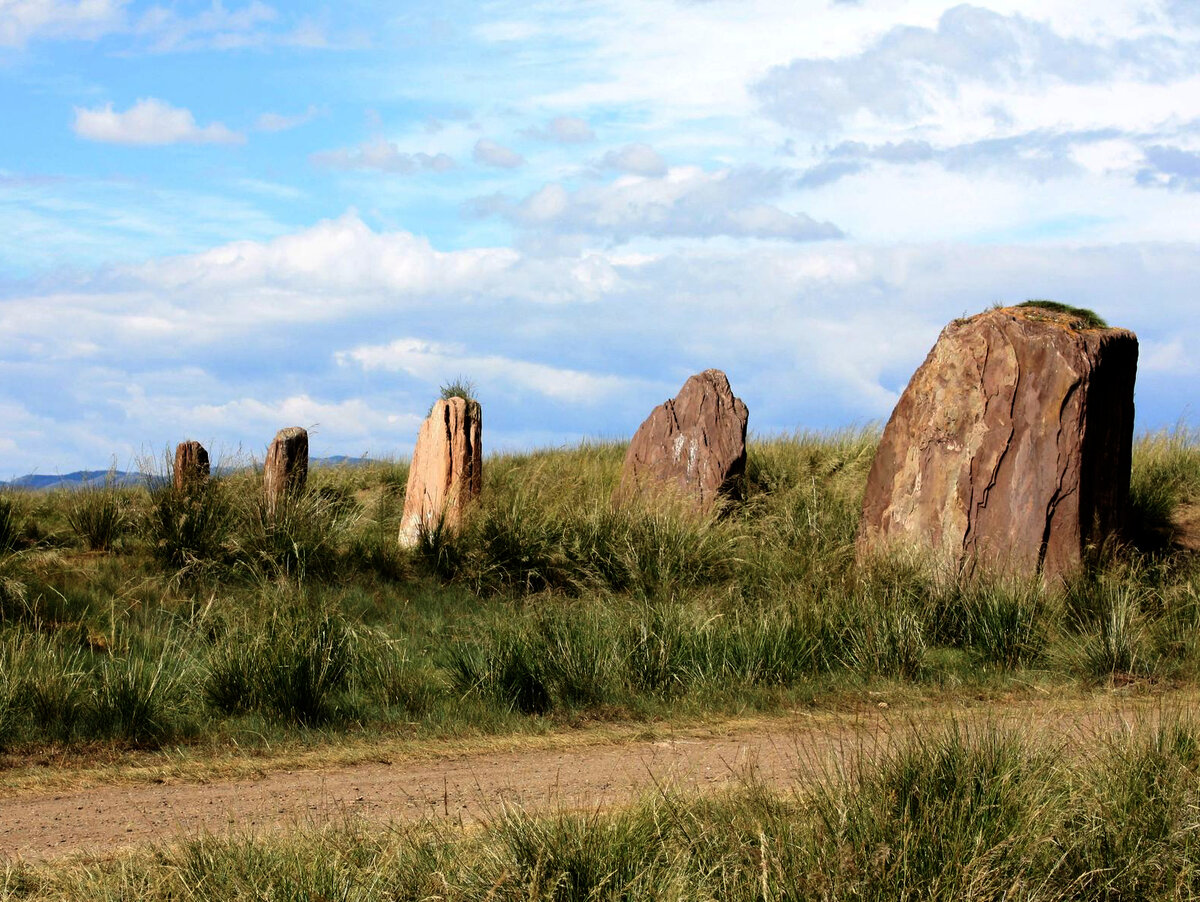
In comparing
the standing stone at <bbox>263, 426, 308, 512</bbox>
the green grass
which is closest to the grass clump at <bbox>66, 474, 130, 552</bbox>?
the standing stone at <bbox>263, 426, 308, 512</bbox>

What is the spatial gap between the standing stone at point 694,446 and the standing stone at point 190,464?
4.84 metres

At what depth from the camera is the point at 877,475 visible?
11.7 metres

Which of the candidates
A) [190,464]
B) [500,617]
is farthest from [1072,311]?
[190,464]

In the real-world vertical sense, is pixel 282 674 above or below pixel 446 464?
below

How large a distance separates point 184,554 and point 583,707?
5.73m

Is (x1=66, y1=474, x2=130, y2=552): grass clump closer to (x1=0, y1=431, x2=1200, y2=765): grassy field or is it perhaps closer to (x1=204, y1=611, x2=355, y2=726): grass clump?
(x1=0, y1=431, x2=1200, y2=765): grassy field

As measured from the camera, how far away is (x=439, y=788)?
6016 millimetres

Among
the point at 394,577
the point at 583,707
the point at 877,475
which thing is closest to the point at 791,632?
the point at 583,707

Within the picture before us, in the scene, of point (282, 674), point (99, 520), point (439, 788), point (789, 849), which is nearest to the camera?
point (789, 849)

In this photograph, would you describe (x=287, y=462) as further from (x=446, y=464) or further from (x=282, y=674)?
(x=282, y=674)

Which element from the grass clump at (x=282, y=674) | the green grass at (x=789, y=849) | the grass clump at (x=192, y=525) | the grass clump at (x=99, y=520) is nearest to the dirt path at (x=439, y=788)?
the green grass at (x=789, y=849)

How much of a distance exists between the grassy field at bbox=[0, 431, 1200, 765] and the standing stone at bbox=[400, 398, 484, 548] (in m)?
0.40

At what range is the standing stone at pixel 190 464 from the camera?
43.8 ft

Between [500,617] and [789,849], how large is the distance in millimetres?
5638
